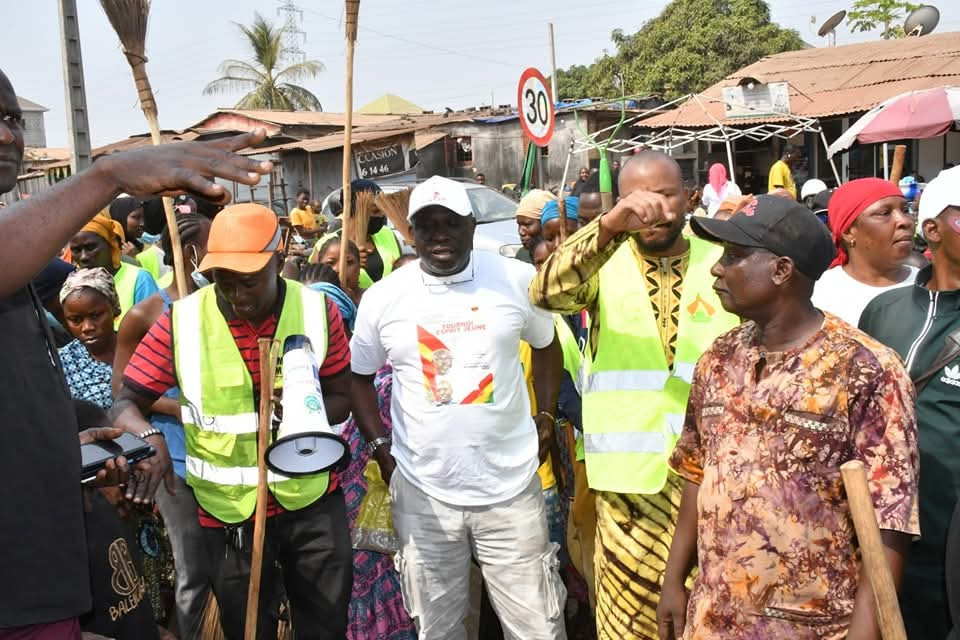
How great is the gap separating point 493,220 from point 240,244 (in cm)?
957

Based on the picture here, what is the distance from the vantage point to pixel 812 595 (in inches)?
91.3

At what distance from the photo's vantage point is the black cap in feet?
7.98

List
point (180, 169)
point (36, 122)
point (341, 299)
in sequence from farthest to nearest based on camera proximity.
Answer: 1. point (36, 122)
2. point (341, 299)
3. point (180, 169)

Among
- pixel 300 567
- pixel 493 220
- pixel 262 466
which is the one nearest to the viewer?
pixel 262 466


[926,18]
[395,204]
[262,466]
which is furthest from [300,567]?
[926,18]

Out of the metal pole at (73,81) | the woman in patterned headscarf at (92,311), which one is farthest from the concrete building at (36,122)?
the woman in patterned headscarf at (92,311)

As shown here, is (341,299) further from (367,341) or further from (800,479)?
(800,479)

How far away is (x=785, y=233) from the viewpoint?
95.7 inches

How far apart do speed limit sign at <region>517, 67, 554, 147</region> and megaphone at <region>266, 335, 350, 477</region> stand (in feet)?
15.3

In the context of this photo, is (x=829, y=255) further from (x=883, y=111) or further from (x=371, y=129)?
(x=371, y=129)

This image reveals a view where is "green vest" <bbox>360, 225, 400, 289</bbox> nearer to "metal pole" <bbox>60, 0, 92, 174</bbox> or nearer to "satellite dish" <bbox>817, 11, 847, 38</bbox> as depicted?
"metal pole" <bbox>60, 0, 92, 174</bbox>

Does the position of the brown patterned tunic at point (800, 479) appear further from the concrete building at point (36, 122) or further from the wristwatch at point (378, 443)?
the concrete building at point (36, 122)

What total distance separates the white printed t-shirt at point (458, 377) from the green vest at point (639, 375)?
0.38 metres

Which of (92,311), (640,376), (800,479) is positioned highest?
(92,311)
